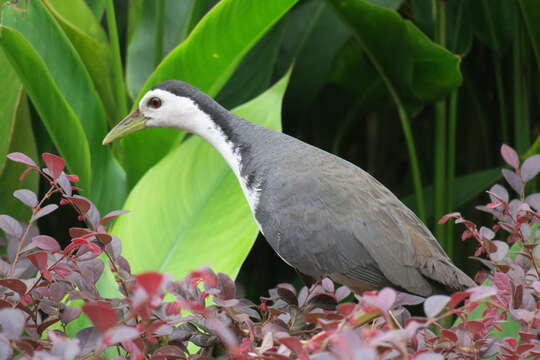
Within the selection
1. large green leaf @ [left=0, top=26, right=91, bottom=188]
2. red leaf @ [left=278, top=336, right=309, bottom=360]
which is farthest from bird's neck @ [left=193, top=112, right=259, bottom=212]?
red leaf @ [left=278, top=336, right=309, bottom=360]

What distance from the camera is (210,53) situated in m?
1.75

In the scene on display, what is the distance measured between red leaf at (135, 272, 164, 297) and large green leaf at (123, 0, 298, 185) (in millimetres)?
1121

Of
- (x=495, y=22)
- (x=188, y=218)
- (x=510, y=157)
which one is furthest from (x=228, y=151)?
(x=495, y=22)

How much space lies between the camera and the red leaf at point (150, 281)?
0.62 m

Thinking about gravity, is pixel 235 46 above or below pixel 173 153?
above

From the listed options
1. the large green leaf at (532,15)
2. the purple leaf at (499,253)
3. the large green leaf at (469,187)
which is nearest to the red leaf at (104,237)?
the purple leaf at (499,253)

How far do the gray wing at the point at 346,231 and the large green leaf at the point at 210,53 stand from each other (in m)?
0.39

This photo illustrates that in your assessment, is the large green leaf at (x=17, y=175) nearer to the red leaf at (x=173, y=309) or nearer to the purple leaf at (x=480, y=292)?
the red leaf at (x=173, y=309)

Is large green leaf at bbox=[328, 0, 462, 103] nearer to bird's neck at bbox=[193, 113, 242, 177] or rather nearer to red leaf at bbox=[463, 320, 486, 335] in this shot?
bird's neck at bbox=[193, 113, 242, 177]

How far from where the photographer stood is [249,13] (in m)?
1.70

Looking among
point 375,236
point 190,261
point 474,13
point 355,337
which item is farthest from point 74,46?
point 355,337

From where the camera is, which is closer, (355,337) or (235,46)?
(355,337)

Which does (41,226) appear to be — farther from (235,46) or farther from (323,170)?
(323,170)

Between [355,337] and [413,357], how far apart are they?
0.21m
